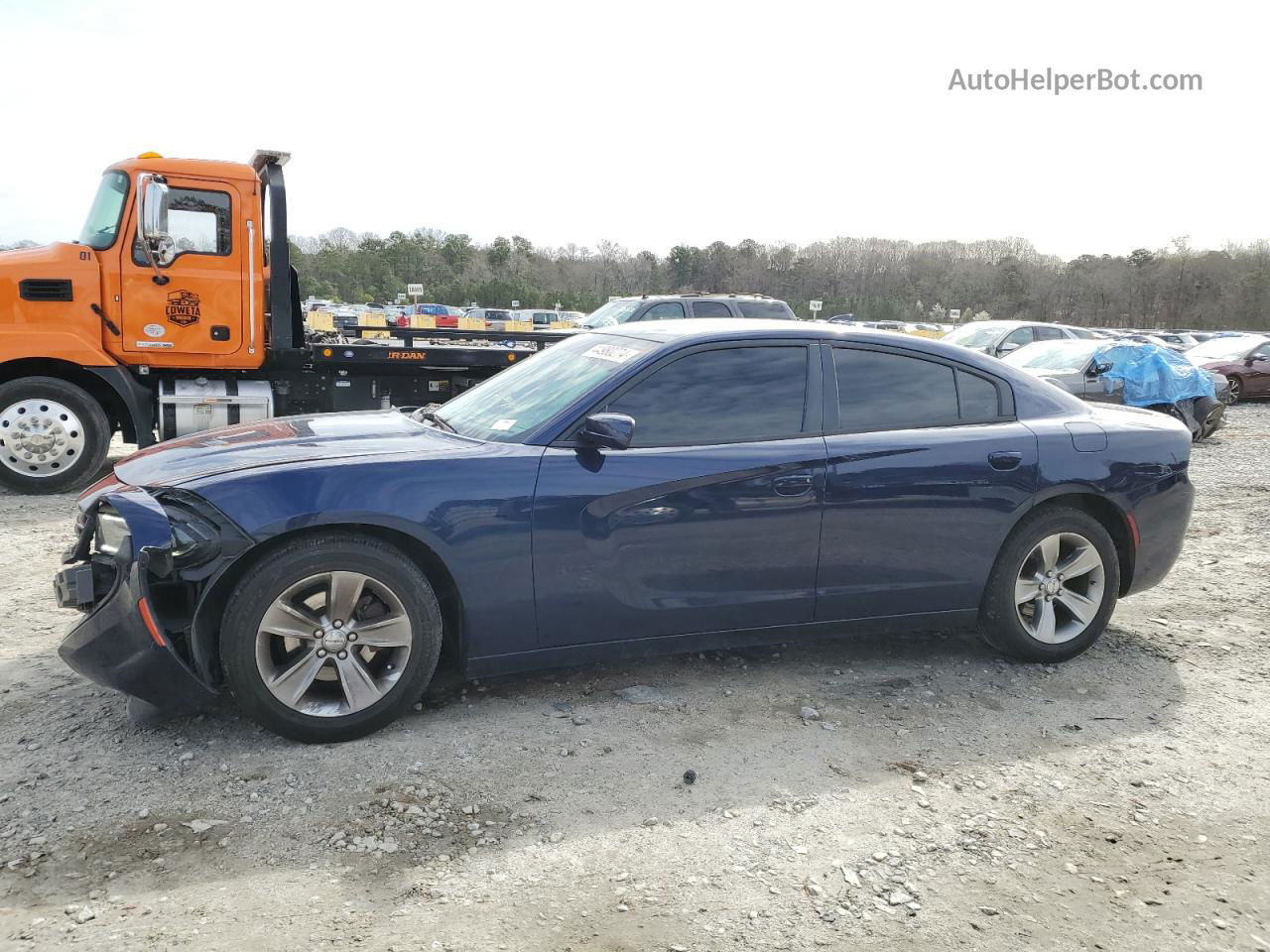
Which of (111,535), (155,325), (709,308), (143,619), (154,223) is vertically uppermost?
(154,223)

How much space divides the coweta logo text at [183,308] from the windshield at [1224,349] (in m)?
21.4

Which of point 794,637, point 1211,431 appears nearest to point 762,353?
point 794,637

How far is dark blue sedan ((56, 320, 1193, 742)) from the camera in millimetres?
3393

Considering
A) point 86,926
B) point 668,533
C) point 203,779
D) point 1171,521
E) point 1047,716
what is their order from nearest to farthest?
point 86,926, point 203,779, point 668,533, point 1047,716, point 1171,521

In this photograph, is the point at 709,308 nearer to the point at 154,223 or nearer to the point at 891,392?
the point at 154,223

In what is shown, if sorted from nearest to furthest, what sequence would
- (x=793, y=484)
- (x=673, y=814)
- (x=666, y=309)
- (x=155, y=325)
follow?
(x=673, y=814)
(x=793, y=484)
(x=155, y=325)
(x=666, y=309)

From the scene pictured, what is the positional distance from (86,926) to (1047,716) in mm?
3577

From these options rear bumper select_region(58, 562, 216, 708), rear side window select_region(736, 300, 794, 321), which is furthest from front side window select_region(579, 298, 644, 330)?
rear bumper select_region(58, 562, 216, 708)

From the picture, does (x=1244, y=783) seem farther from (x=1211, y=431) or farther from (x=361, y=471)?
(x=1211, y=431)

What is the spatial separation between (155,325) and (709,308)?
7.78 m

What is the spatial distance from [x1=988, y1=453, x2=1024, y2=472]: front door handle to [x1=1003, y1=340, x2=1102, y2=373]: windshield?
10111 mm

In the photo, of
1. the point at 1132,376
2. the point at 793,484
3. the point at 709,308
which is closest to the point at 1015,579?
the point at 793,484

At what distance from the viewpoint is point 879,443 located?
4.20m

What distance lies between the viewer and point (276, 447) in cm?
384
